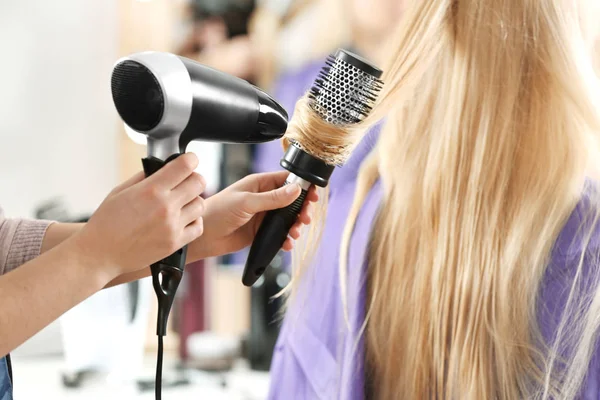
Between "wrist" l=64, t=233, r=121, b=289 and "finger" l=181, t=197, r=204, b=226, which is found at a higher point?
"finger" l=181, t=197, r=204, b=226

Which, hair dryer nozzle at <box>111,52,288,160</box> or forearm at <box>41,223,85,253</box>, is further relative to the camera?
forearm at <box>41,223,85,253</box>

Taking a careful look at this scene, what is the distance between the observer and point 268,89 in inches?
58.7

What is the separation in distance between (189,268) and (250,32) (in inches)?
22.3

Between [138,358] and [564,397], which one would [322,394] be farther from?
[138,358]

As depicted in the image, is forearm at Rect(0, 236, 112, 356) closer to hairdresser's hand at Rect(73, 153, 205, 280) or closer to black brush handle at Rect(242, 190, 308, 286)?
hairdresser's hand at Rect(73, 153, 205, 280)

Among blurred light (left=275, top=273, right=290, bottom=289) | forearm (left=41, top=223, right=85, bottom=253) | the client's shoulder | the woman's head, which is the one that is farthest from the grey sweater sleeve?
blurred light (left=275, top=273, right=290, bottom=289)

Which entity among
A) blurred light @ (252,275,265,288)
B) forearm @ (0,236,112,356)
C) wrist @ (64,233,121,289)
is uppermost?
wrist @ (64,233,121,289)

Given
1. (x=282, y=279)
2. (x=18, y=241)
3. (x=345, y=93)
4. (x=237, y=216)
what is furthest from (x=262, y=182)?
(x=282, y=279)

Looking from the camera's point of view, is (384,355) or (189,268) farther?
(189,268)

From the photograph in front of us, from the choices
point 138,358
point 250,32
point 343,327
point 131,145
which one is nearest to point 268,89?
point 250,32

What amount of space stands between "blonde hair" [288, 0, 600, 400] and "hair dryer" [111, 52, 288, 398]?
0.06 metres

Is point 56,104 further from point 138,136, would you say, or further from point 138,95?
point 138,95

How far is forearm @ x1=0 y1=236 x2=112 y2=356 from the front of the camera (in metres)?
0.49

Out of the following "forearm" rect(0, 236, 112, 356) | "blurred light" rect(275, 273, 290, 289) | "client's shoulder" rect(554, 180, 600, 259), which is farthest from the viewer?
"blurred light" rect(275, 273, 290, 289)
